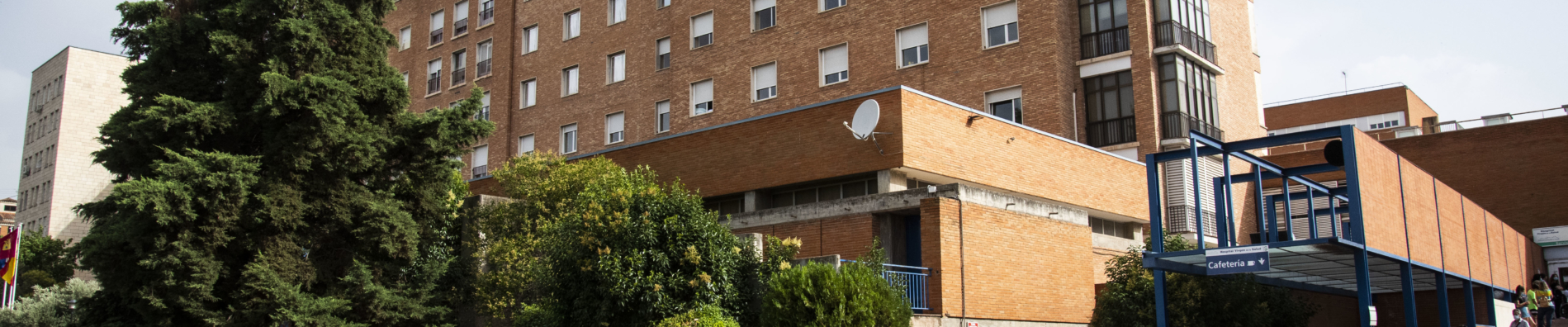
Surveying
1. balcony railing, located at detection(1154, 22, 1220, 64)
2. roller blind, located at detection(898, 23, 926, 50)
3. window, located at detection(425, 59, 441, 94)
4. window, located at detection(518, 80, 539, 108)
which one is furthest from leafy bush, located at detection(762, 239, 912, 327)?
window, located at detection(425, 59, 441, 94)

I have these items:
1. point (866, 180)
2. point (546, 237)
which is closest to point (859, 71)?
point (866, 180)

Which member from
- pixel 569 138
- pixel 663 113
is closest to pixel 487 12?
pixel 569 138

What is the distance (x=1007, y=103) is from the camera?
97.0 ft

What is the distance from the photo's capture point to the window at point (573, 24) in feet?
134

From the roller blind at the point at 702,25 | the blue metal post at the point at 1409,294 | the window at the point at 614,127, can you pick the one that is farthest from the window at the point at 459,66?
the blue metal post at the point at 1409,294

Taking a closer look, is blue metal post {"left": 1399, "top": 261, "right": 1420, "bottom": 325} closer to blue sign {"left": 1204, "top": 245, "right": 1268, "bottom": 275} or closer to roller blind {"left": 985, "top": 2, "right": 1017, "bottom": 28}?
blue sign {"left": 1204, "top": 245, "right": 1268, "bottom": 275}

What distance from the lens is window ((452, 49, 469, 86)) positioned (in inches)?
1772

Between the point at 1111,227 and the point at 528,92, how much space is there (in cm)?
2418

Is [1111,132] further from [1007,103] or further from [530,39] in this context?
[530,39]

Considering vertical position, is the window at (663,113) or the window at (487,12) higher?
the window at (487,12)

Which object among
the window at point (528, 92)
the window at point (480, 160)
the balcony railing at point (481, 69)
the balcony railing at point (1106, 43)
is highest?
the balcony railing at point (481, 69)

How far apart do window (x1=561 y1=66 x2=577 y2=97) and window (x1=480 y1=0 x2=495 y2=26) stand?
5.32 meters

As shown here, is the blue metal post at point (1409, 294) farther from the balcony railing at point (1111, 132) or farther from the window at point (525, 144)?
the window at point (525, 144)

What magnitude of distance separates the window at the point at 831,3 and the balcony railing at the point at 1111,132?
813cm
